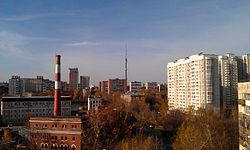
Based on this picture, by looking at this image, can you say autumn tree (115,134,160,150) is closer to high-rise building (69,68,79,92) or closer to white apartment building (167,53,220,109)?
white apartment building (167,53,220,109)

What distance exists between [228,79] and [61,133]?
17.6 meters

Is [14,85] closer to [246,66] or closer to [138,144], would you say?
[246,66]

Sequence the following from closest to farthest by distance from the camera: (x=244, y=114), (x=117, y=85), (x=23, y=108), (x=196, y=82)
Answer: (x=244, y=114)
(x=196, y=82)
(x=23, y=108)
(x=117, y=85)

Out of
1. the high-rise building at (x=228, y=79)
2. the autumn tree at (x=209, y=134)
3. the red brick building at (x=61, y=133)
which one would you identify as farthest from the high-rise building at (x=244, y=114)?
the high-rise building at (x=228, y=79)

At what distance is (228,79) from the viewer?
25.7 metres

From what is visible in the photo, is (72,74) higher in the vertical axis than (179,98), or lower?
higher

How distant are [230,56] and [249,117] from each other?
62.8 feet

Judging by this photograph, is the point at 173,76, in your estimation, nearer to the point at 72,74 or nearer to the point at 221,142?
the point at 221,142

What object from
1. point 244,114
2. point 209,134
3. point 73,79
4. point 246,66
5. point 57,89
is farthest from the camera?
point 73,79

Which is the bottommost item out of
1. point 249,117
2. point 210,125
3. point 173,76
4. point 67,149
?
point 67,149

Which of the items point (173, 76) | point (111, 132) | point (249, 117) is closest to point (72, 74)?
point (173, 76)

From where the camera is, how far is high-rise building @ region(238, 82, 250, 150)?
30.3 ft

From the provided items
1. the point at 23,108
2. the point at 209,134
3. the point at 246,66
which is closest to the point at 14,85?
the point at 23,108

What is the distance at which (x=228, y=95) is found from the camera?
2558 cm
